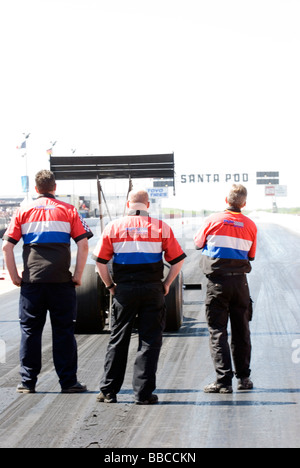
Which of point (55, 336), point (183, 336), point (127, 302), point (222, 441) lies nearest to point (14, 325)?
point (183, 336)

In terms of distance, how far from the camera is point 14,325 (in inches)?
456

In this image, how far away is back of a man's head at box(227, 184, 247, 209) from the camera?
7238 mm

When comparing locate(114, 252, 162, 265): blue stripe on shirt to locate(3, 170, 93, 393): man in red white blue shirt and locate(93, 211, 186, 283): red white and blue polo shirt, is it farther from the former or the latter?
locate(3, 170, 93, 393): man in red white blue shirt

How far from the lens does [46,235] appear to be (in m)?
6.98

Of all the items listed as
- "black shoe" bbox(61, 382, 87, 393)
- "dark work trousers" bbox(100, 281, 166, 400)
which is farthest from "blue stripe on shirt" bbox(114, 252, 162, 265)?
"black shoe" bbox(61, 382, 87, 393)

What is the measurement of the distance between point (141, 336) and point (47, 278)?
1.02 meters

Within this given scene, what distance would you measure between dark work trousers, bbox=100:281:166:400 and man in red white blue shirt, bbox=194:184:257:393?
0.68 metres

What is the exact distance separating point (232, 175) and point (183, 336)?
11930 centimetres

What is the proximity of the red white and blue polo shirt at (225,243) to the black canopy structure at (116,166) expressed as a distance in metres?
3.30

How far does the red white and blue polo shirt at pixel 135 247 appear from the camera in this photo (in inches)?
262

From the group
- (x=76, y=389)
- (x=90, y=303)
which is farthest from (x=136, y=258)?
(x=90, y=303)

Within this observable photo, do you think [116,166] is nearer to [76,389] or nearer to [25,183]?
[76,389]

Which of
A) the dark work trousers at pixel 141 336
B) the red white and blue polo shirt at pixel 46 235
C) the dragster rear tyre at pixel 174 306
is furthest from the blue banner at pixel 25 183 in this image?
the dark work trousers at pixel 141 336
